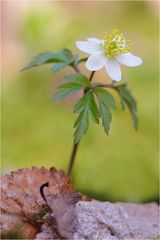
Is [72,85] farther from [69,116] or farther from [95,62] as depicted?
[69,116]

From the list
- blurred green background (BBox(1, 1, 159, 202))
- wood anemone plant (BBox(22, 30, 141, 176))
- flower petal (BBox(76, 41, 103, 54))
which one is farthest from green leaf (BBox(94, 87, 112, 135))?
blurred green background (BBox(1, 1, 159, 202))

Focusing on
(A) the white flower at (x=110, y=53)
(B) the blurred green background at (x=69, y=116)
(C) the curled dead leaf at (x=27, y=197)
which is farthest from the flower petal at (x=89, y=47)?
(B) the blurred green background at (x=69, y=116)

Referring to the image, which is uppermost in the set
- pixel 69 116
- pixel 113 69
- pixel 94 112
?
pixel 113 69

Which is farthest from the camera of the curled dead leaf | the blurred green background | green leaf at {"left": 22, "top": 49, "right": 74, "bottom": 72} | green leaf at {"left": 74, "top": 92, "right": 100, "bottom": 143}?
the blurred green background

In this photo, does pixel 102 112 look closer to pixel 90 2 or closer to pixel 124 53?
pixel 124 53

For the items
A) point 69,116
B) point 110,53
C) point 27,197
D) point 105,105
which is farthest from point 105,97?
point 69,116

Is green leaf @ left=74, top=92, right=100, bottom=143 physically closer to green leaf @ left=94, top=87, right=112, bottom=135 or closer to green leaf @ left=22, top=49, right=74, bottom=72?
green leaf @ left=94, top=87, right=112, bottom=135
